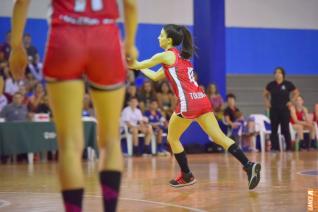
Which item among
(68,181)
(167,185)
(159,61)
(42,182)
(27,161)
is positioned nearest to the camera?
(68,181)

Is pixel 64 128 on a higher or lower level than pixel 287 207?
higher

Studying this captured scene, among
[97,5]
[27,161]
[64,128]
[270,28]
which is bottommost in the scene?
[27,161]

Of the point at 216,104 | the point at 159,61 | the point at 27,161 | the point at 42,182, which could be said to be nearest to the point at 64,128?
the point at 159,61

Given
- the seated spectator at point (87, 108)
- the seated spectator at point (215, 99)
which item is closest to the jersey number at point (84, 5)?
the seated spectator at point (87, 108)

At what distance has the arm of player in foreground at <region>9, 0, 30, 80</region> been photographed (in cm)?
354

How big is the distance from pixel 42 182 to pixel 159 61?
2415mm

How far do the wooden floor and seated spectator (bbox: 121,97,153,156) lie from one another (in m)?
5.38

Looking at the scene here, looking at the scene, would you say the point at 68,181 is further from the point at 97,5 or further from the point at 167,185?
the point at 167,185

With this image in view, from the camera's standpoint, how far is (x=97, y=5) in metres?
3.44

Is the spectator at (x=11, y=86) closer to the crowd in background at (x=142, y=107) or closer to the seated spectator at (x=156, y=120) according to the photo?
the crowd in background at (x=142, y=107)

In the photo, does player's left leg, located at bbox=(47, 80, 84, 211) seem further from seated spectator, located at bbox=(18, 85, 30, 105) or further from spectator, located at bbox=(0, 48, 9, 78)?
spectator, located at bbox=(0, 48, 9, 78)

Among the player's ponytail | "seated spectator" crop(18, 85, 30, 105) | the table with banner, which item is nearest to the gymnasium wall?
"seated spectator" crop(18, 85, 30, 105)

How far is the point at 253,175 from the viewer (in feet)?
22.9

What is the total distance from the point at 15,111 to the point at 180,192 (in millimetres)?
7263
